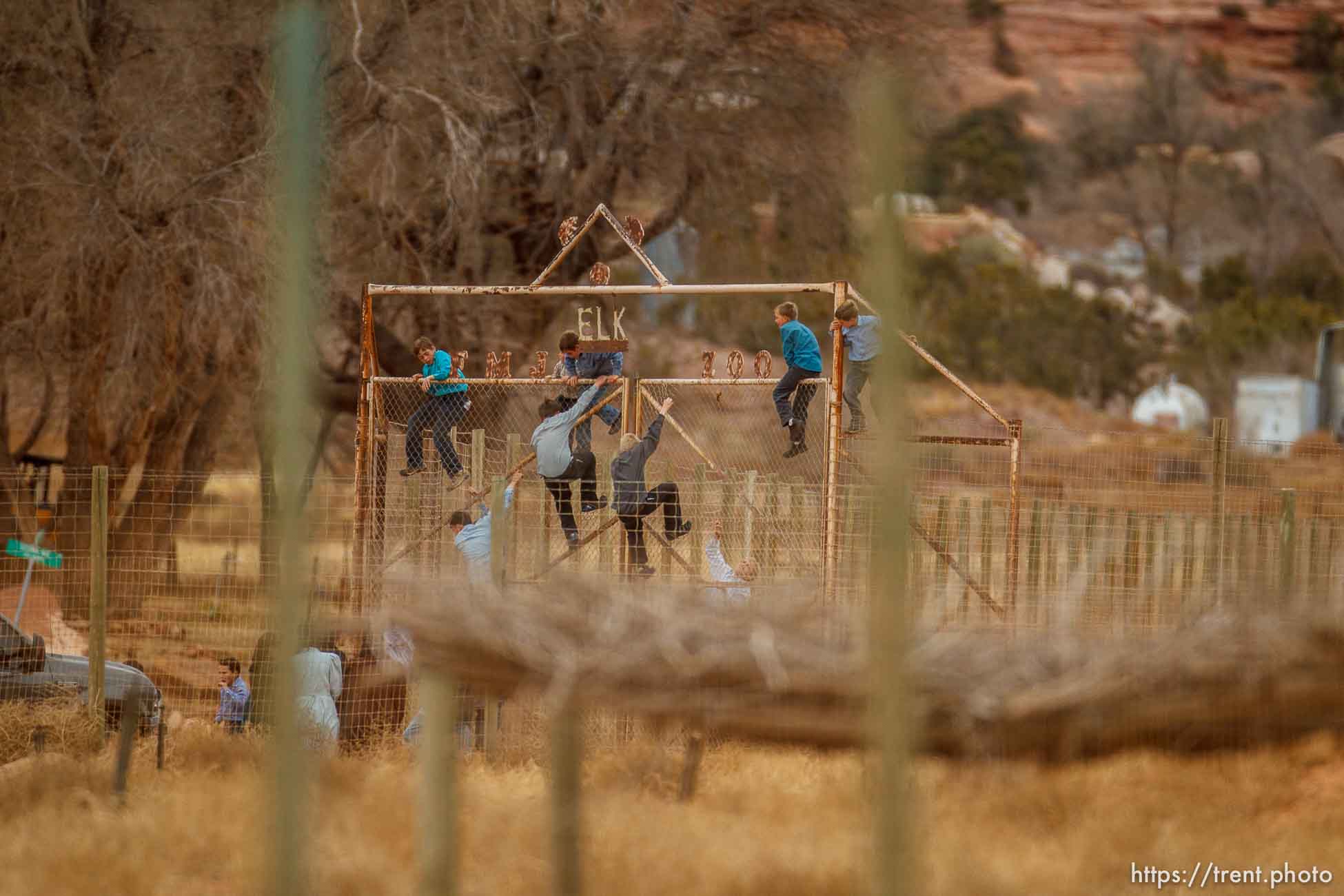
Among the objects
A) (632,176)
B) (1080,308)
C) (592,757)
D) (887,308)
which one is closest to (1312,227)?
(1080,308)

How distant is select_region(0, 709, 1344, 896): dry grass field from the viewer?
19.2 feet

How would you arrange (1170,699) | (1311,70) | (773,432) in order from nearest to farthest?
(1170,699)
(773,432)
(1311,70)

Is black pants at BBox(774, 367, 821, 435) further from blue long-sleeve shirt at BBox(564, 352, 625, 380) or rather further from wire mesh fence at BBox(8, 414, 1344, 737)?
blue long-sleeve shirt at BBox(564, 352, 625, 380)

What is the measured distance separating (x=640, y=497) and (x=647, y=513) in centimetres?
17

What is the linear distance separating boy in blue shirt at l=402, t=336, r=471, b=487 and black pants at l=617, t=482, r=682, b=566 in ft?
4.49

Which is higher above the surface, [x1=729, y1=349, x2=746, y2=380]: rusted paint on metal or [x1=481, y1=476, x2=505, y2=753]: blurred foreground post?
[x1=729, y1=349, x2=746, y2=380]: rusted paint on metal

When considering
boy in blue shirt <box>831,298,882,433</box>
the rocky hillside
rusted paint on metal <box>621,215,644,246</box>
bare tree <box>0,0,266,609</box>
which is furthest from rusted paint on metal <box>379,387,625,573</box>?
the rocky hillside

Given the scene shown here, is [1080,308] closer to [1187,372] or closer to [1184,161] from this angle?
[1187,372]

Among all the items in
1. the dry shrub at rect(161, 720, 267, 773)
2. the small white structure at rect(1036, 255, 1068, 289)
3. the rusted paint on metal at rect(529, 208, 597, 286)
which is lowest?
the dry shrub at rect(161, 720, 267, 773)

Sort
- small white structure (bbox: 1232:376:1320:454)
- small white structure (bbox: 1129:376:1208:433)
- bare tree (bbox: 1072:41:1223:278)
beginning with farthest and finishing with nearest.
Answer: bare tree (bbox: 1072:41:1223:278)
small white structure (bbox: 1129:376:1208:433)
small white structure (bbox: 1232:376:1320:454)

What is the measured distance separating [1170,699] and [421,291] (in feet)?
22.6

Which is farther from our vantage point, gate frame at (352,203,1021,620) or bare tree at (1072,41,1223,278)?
bare tree at (1072,41,1223,278)

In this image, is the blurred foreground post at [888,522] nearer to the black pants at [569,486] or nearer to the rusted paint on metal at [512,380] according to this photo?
the black pants at [569,486]

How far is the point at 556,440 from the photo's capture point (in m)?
8.91
